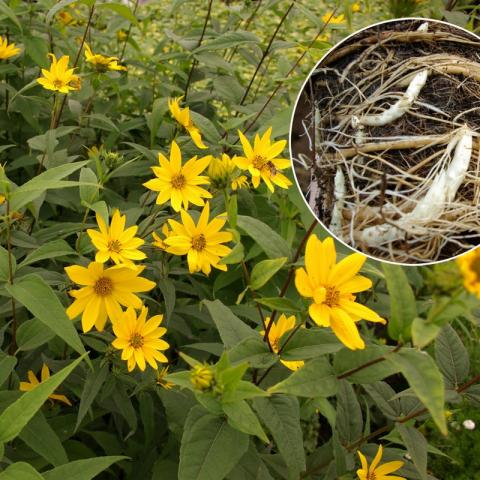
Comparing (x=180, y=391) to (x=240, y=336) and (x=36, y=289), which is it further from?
(x=36, y=289)

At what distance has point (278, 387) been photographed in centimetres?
81

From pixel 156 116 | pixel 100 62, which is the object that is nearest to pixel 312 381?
pixel 156 116

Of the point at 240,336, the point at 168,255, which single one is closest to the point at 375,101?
the point at 240,336

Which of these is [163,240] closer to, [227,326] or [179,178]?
[179,178]

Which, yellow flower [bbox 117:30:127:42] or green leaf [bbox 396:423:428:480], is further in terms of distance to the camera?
yellow flower [bbox 117:30:127:42]

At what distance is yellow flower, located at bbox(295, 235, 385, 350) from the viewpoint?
2.72 feet

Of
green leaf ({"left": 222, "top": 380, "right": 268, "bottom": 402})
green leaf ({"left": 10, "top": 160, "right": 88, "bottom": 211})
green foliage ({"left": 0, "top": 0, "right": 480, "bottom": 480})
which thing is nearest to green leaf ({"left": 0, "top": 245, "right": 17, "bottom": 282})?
green foliage ({"left": 0, "top": 0, "right": 480, "bottom": 480})

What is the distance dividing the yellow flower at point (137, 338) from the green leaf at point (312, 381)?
39cm

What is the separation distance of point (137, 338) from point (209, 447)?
327 millimetres

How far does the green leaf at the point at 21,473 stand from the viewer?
0.79 meters

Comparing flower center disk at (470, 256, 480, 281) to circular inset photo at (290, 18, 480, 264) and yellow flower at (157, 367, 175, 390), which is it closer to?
circular inset photo at (290, 18, 480, 264)

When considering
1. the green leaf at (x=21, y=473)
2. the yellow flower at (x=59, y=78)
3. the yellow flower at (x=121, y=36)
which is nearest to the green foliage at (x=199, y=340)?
the green leaf at (x=21, y=473)

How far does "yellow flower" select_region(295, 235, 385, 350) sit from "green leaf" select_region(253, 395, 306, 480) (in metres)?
0.18

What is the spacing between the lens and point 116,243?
44.4 inches
